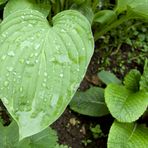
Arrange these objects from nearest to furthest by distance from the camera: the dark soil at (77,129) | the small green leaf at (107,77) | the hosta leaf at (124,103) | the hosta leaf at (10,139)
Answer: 1. the hosta leaf at (10,139)
2. the hosta leaf at (124,103)
3. the dark soil at (77,129)
4. the small green leaf at (107,77)

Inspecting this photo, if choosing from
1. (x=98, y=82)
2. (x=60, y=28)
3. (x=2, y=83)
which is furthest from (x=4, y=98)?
(x=98, y=82)

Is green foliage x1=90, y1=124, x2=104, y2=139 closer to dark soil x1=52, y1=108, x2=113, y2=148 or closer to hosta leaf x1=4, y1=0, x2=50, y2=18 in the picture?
dark soil x1=52, y1=108, x2=113, y2=148

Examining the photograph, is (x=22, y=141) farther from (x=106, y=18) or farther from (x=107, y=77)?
(x=106, y=18)

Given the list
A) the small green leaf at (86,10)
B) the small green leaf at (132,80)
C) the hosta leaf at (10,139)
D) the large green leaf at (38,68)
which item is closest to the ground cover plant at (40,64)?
the large green leaf at (38,68)

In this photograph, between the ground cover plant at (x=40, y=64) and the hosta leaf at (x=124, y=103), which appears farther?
the hosta leaf at (x=124, y=103)

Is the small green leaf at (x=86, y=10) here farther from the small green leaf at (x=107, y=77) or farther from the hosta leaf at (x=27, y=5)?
the small green leaf at (x=107, y=77)

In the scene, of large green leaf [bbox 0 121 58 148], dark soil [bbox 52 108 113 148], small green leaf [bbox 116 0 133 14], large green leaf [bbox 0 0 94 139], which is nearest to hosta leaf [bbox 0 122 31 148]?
large green leaf [bbox 0 121 58 148]
